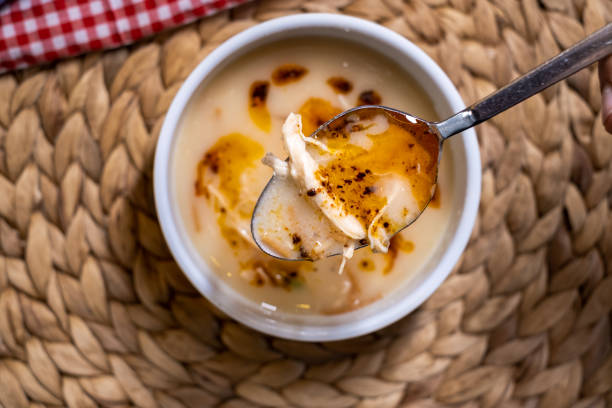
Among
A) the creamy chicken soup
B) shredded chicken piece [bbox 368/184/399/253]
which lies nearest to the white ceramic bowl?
the creamy chicken soup

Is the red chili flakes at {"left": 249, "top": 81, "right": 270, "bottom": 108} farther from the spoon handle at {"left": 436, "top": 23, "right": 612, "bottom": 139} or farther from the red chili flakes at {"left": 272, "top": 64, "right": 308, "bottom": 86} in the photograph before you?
the spoon handle at {"left": 436, "top": 23, "right": 612, "bottom": 139}

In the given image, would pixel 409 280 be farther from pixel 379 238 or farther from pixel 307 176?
pixel 307 176

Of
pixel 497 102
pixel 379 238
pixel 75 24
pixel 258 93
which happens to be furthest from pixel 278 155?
pixel 75 24

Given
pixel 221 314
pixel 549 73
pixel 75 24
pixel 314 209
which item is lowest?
pixel 221 314

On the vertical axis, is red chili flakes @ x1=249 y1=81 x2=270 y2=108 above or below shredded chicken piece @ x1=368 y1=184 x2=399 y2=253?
above

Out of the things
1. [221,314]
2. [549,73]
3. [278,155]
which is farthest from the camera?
[221,314]

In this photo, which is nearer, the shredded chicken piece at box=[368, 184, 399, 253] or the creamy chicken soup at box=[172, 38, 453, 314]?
the shredded chicken piece at box=[368, 184, 399, 253]
